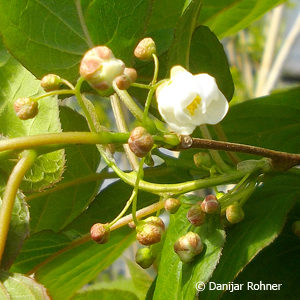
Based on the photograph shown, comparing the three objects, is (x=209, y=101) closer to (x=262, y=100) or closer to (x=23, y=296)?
(x=23, y=296)

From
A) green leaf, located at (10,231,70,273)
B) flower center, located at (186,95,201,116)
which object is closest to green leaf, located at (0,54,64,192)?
green leaf, located at (10,231,70,273)

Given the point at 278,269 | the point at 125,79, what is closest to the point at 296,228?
the point at 278,269

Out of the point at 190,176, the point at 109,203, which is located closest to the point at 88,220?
the point at 109,203

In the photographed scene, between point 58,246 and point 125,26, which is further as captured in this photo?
point 58,246

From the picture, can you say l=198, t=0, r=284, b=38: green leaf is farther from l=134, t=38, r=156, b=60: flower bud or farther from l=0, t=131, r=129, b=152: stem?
l=0, t=131, r=129, b=152: stem

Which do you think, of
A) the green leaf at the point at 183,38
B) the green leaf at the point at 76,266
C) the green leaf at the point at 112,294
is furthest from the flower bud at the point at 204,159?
the green leaf at the point at 112,294

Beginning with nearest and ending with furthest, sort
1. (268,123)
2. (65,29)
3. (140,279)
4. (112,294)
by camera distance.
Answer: (65,29)
(268,123)
(112,294)
(140,279)

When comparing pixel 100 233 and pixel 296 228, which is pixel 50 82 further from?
pixel 296 228
